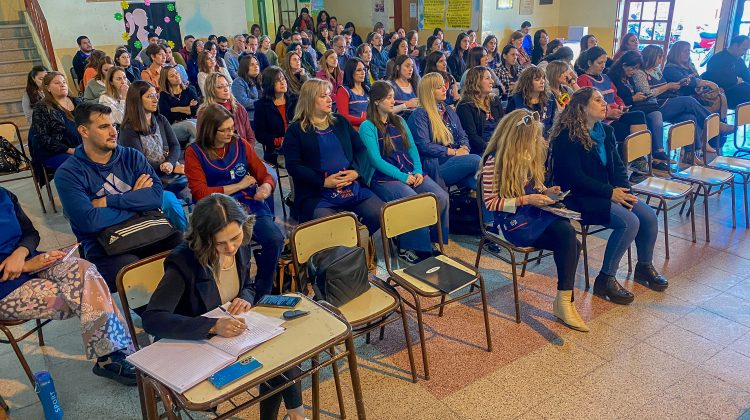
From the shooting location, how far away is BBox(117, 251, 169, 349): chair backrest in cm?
236

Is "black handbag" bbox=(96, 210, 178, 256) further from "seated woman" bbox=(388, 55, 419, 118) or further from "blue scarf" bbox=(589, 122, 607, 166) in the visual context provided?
"seated woman" bbox=(388, 55, 419, 118)

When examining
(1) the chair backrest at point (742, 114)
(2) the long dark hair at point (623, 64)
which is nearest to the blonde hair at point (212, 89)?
(2) the long dark hair at point (623, 64)

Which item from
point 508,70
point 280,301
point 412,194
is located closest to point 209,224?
point 280,301

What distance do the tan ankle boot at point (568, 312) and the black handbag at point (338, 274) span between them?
1239 mm

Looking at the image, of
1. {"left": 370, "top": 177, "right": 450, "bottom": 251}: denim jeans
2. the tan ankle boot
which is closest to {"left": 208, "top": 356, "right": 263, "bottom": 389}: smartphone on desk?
the tan ankle boot

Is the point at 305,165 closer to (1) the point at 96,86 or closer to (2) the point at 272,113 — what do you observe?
(2) the point at 272,113

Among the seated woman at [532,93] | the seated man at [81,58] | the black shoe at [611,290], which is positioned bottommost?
the black shoe at [611,290]

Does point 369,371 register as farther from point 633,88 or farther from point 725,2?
point 725,2

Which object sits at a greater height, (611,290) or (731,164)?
(731,164)

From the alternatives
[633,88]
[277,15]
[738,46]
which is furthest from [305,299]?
[277,15]

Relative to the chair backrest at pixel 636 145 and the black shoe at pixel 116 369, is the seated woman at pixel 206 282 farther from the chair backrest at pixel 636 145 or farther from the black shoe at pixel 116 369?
the chair backrest at pixel 636 145

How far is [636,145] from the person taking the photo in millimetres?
4254

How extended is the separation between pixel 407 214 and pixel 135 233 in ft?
4.82

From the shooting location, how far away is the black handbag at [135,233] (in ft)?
9.40
